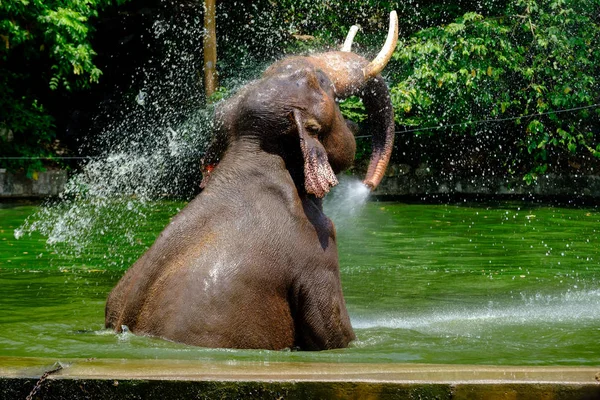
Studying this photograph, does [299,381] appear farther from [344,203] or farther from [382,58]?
[344,203]

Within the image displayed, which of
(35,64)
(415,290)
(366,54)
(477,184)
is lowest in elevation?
(415,290)

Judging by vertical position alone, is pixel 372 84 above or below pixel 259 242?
above

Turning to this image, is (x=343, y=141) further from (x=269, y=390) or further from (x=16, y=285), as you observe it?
(x=16, y=285)

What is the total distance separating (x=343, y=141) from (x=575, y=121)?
15.3 metres

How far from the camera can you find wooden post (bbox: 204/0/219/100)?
2183cm

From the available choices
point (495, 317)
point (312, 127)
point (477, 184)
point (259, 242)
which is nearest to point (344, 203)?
point (477, 184)

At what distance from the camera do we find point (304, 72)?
6039mm

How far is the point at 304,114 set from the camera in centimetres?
592

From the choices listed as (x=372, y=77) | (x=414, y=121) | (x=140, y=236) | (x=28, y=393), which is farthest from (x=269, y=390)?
(x=414, y=121)

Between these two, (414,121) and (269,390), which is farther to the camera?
(414,121)

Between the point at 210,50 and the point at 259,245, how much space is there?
1695 cm

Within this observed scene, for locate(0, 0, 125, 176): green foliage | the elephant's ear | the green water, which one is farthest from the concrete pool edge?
locate(0, 0, 125, 176): green foliage

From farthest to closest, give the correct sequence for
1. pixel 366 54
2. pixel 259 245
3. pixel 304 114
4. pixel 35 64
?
pixel 35 64, pixel 366 54, pixel 304 114, pixel 259 245

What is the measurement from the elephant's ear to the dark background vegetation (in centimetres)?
1155
